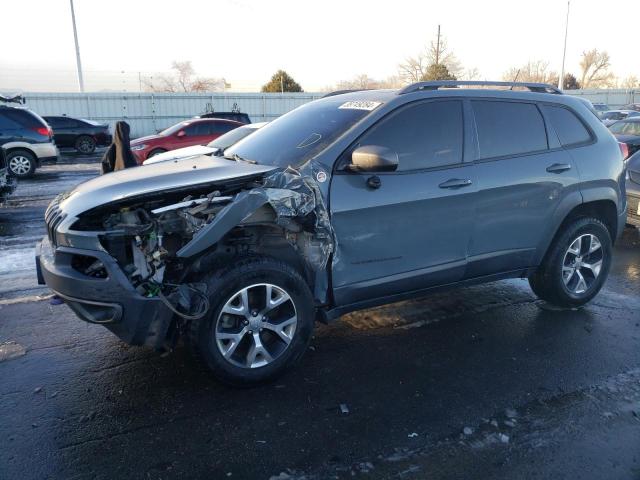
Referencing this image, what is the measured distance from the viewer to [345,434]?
9.66 ft

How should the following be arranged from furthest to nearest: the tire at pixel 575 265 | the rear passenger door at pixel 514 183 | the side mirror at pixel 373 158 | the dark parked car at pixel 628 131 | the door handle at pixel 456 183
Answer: the dark parked car at pixel 628 131 < the tire at pixel 575 265 < the rear passenger door at pixel 514 183 < the door handle at pixel 456 183 < the side mirror at pixel 373 158

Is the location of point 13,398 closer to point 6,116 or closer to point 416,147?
point 416,147

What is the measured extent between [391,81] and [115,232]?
5626 cm

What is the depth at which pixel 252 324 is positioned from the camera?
Result: 3.33 metres

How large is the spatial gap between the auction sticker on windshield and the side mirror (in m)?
0.51

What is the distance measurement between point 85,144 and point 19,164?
7.53 meters

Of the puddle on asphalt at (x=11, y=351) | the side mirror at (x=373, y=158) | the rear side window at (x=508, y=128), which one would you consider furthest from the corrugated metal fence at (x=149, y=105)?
the side mirror at (x=373, y=158)

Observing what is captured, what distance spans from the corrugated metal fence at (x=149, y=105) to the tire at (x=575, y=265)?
2683cm

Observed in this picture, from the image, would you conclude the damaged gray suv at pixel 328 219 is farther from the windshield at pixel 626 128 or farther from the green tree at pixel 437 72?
the green tree at pixel 437 72

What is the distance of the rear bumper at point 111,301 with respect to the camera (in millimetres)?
2947

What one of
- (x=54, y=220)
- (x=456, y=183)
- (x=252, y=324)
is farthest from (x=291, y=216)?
(x=54, y=220)

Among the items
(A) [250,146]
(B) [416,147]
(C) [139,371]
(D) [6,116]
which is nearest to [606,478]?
(B) [416,147]

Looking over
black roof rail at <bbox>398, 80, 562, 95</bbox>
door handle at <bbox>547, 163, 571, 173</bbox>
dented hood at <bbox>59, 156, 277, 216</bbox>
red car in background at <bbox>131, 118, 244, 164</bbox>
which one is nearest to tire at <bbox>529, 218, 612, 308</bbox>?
door handle at <bbox>547, 163, 571, 173</bbox>

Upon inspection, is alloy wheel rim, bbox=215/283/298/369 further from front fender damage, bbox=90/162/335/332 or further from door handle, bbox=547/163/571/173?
door handle, bbox=547/163/571/173
